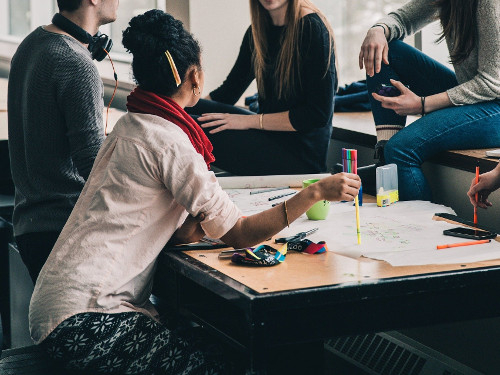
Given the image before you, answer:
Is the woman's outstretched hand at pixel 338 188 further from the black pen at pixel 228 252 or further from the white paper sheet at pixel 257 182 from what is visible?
the white paper sheet at pixel 257 182

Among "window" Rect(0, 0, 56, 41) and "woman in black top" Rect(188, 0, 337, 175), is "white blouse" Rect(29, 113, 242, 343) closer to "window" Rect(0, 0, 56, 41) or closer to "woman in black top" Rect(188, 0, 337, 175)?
"woman in black top" Rect(188, 0, 337, 175)

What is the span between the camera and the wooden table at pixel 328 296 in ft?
4.13

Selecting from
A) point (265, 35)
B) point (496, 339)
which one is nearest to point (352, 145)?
point (265, 35)

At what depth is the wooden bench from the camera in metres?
2.19

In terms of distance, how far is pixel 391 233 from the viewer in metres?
1.66

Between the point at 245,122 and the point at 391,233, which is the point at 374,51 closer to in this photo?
the point at 245,122

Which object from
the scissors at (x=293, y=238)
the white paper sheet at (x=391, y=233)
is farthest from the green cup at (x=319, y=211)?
the scissors at (x=293, y=238)

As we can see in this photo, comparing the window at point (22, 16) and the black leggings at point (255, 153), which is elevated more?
the window at point (22, 16)

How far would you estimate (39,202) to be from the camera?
2.05 metres

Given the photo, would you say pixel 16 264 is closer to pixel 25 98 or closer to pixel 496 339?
pixel 25 98

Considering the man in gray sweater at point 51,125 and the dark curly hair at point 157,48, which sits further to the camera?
the man in gray sweater at point 51,125

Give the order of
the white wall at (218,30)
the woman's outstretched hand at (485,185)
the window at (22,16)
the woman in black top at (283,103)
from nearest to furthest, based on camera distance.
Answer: the woman's outstretched hand at (485,185) → the woman in black top at (283,103) → the white wall at (218,30) → the window at (22,16)

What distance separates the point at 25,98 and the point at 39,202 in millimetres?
281

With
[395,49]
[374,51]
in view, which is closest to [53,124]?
[374,51]
